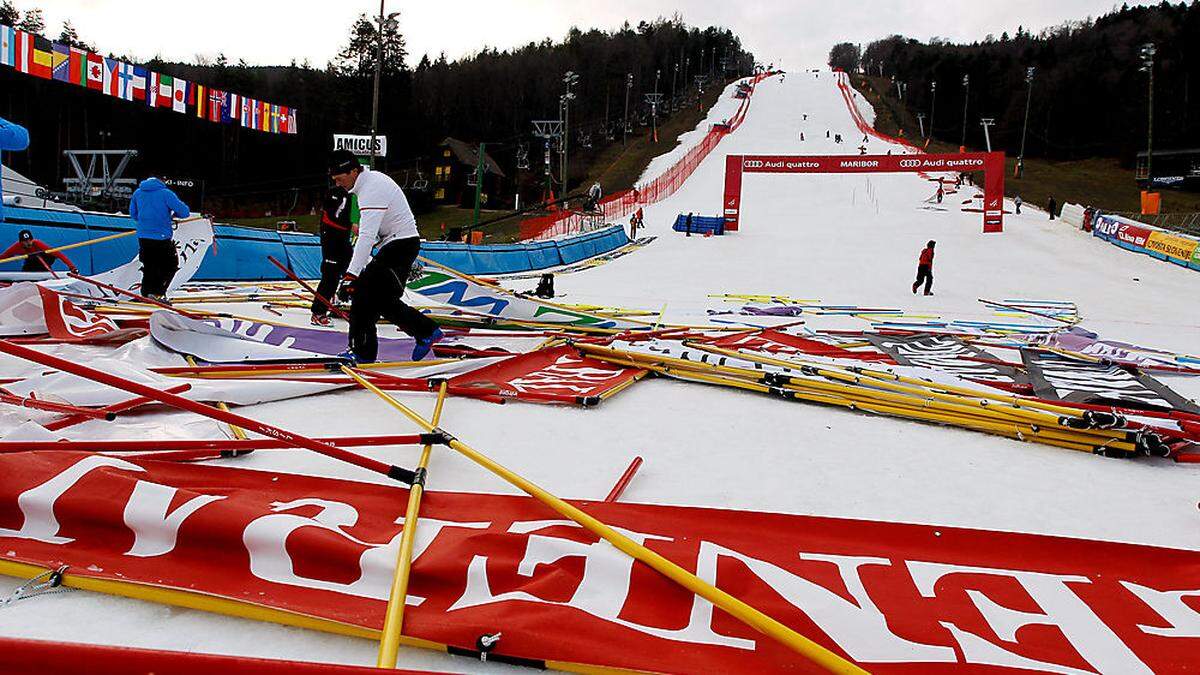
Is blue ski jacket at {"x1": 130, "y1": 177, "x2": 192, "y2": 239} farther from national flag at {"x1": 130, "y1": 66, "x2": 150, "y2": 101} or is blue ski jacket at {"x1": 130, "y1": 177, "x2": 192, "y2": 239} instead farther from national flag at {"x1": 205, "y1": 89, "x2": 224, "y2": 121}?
national flag at {"x1": 205, "y1": 89, "x2": 224, "y2": 121}

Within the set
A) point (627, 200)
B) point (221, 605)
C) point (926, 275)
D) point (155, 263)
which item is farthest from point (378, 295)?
point (627, 200)

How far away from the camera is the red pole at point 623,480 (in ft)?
8.64

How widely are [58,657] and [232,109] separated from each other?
31434 millimetres

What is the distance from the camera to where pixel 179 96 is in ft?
82.5

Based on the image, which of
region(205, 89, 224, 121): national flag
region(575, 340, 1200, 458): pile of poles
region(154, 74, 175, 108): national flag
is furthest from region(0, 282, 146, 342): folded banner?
region(205, 89, 224, 121): national flag

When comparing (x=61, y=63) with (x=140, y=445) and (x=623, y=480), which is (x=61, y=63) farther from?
(x=623, y=480)

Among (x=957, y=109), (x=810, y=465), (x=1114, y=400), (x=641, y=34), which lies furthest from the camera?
(x=641, y=34)

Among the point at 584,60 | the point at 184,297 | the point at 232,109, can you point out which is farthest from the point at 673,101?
the point at 184,297

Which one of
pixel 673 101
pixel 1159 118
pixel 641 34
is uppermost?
pixel 641 34

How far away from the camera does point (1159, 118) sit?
A: 59656 mm

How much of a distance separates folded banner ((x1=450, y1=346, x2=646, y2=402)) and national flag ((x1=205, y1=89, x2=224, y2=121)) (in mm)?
26856

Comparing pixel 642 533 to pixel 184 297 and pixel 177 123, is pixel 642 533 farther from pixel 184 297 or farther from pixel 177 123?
pixel 177 123

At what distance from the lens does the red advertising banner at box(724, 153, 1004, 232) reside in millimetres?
23750

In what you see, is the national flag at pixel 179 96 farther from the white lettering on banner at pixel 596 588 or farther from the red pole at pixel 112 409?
the white lettering on banner at pixel 596 588
